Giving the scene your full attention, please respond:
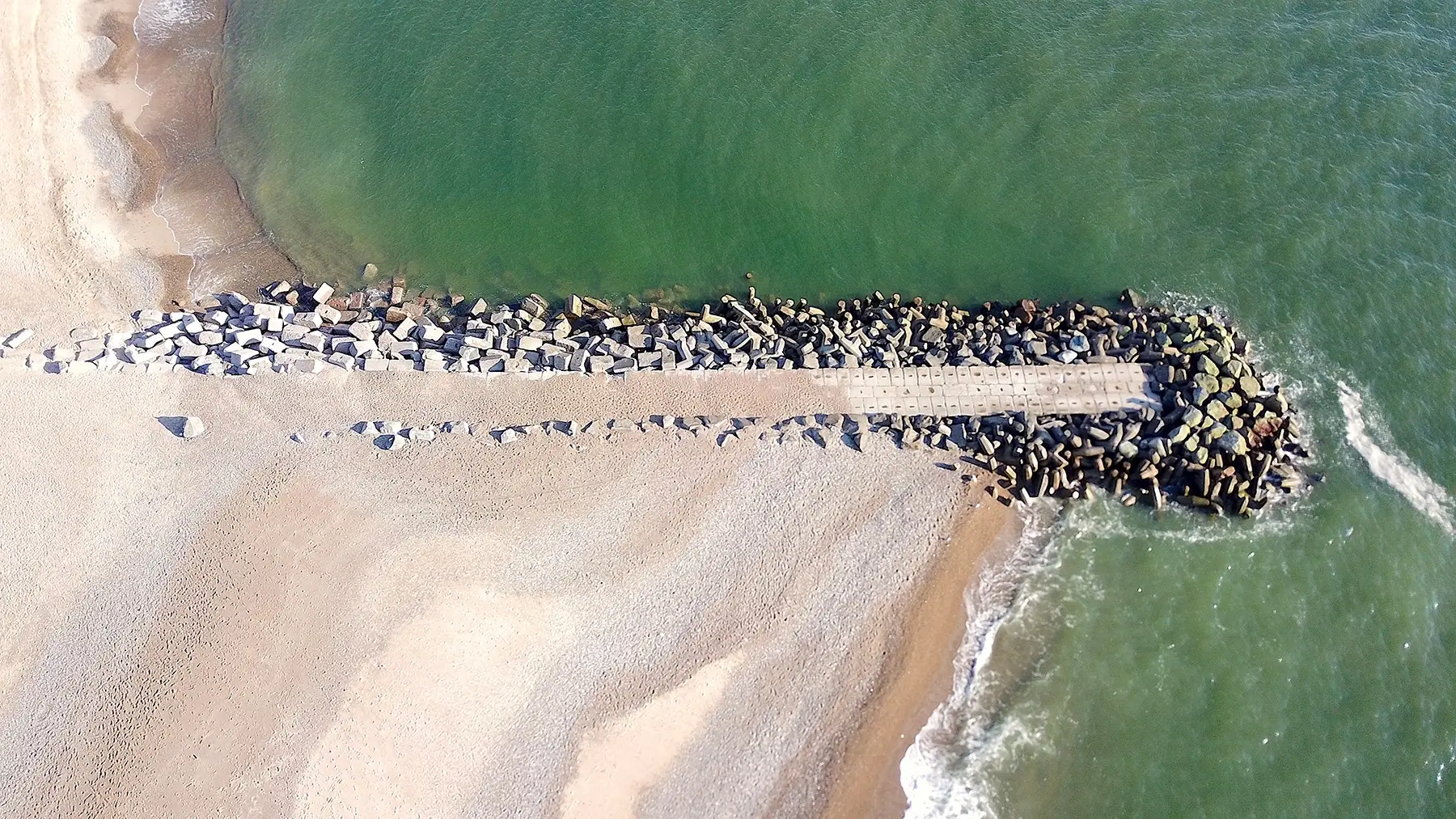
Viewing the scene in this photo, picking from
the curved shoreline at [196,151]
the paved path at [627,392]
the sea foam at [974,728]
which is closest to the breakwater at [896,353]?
the paved path at [627,392]

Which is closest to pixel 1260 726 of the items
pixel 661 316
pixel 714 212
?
pixel 661 316

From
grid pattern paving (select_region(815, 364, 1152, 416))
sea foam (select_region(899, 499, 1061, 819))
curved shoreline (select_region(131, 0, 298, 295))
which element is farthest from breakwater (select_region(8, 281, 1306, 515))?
sea foam (select_region(899, 499, 1061, 819))

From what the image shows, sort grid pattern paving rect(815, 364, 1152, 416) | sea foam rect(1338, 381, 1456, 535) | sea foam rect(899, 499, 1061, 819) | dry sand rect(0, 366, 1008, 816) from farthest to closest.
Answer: grid pattern paving rect(815, 364, 1152, 416)
sea foam rect(1338, 381, 1456, 535)
sea foam rect(899, 499, 1061, 819)
dry sand rect(0, 366, 1008, 816)

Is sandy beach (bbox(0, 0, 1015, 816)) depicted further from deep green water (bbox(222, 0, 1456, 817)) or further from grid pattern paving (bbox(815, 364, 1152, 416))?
deep green water (bbox(222, 0, 1456, 817))

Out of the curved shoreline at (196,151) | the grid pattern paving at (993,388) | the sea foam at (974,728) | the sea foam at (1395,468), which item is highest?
the curved shoreline at (196,151)

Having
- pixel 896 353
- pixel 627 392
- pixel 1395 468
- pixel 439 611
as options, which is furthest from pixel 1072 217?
pixel 439 611

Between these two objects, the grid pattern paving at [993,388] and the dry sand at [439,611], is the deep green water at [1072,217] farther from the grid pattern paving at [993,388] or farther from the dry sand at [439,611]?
the dry sand at [439,611]
